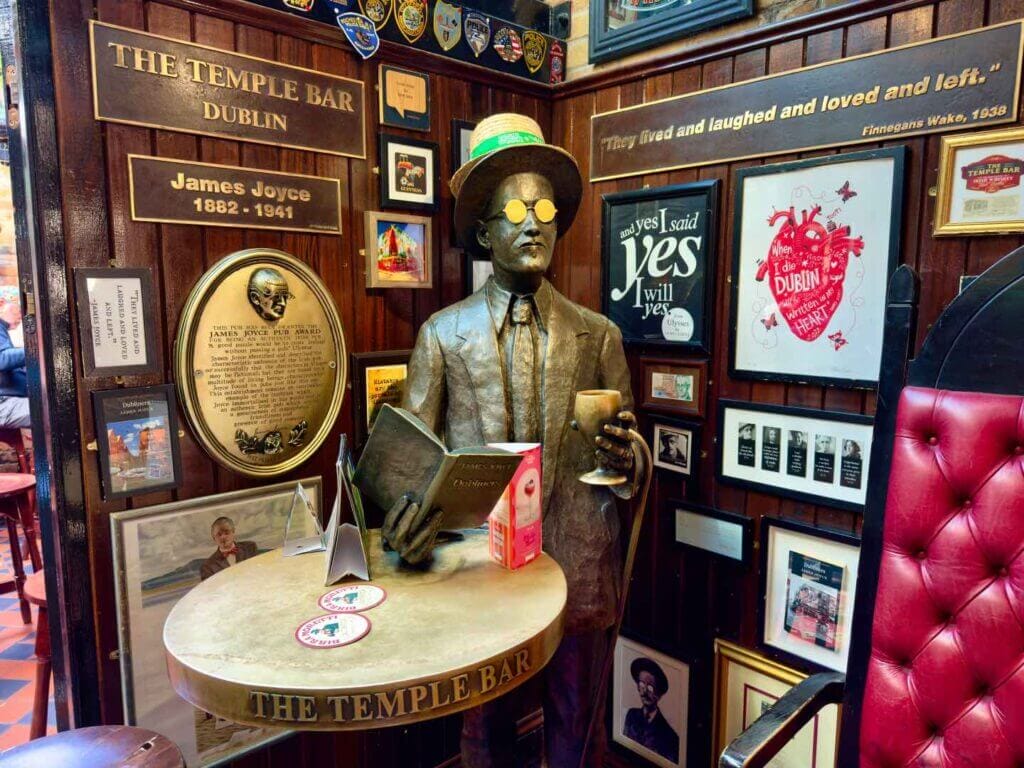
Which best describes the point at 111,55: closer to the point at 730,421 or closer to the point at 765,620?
the point at 730,421

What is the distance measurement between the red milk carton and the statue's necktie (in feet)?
0.85

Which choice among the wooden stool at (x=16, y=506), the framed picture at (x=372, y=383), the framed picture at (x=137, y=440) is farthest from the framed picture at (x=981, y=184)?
the wooden stool at (x=16, y=506)

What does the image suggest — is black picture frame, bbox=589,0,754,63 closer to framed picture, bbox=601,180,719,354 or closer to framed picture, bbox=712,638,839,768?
framed picture, bbox=601,180,719,354

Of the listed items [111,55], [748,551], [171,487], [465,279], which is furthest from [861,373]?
[111,55]

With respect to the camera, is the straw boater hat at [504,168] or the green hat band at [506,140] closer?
the straw boater hat at [504,168]

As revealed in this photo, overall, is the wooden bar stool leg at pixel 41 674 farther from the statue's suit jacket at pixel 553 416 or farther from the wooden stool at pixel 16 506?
the statue's suit jacket at pixel 553 416

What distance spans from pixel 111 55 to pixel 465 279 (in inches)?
50.2

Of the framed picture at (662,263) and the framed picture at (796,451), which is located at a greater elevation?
the framed picture at (662,263)

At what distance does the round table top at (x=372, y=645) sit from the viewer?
1151mm

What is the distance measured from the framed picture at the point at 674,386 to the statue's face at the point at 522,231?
74 centimetres

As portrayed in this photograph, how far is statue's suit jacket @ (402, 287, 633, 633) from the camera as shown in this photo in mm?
2006

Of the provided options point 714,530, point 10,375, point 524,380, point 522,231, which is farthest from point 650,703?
point 10,375

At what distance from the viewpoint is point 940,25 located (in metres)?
1.82

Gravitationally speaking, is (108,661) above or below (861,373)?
below
